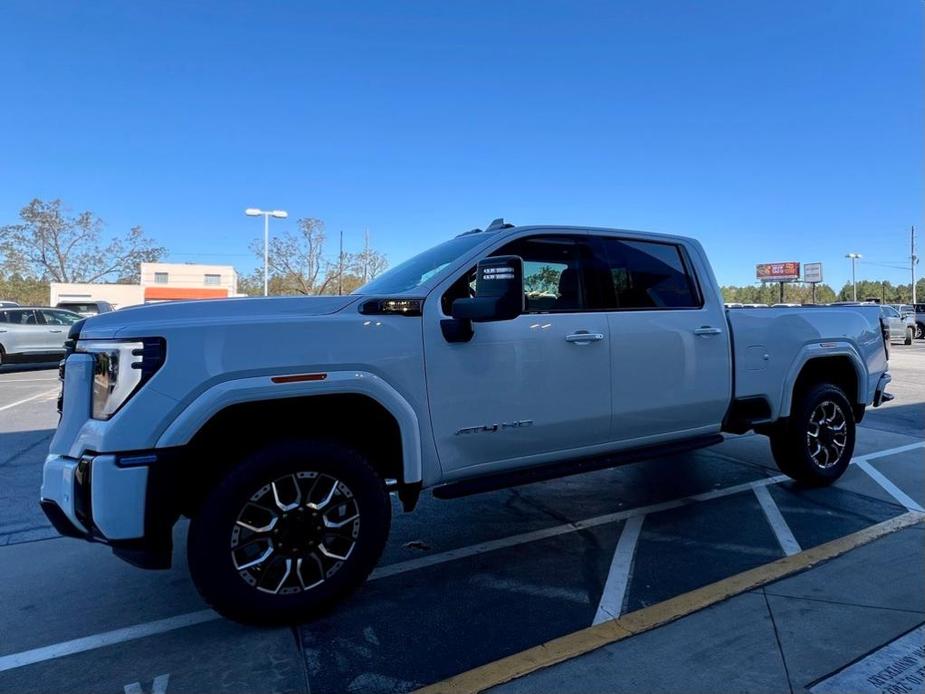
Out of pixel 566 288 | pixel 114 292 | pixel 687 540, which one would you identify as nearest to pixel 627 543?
pixel 687 540

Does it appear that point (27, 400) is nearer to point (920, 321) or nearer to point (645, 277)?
point (645, 277)

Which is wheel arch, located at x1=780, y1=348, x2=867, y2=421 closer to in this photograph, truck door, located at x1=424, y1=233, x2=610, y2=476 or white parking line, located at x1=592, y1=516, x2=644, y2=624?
white parking line, located at x1=592, y1=516, x2=644, y2=624

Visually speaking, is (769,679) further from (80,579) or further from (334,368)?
(80,579)

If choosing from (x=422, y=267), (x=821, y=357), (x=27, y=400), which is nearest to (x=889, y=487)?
(x=821, y=357)

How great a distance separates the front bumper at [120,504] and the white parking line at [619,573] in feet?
6.97

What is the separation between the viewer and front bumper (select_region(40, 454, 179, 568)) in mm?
2443

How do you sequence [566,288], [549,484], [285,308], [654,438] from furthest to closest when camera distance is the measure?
[549,484]
[654,438]
[566,288]
[285,308]

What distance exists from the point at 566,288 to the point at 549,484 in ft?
7.30

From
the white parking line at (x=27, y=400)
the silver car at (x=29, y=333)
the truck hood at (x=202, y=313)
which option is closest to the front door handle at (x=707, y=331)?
the truck hood at (x=202, y=313)

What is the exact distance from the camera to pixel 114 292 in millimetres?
49312

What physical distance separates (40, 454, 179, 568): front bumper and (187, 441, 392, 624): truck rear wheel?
0.15 metres

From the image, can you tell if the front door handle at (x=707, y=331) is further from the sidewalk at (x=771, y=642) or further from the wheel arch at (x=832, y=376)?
the sidewalk at (x=771, y=642)

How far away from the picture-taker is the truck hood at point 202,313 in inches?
103

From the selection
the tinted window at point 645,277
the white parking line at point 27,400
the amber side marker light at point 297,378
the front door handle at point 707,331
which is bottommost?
the white parking line at point 27,400
